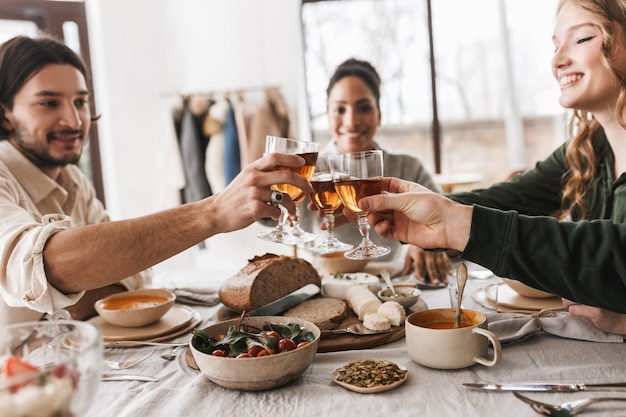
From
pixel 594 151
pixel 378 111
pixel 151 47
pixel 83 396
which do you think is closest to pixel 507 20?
pixel 378 111

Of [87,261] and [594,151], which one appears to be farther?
[594,151]

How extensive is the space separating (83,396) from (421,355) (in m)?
0.71

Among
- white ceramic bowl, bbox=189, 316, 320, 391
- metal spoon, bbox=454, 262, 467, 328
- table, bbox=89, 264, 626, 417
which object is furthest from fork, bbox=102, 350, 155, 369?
metal spoon, bbox=454, 262, 467, 328

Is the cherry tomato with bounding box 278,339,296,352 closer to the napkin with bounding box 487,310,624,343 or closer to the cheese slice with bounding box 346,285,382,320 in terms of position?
the cheese slice with bounding box 346,285,382,320

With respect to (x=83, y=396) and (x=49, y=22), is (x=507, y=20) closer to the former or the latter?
(x=49, y=22)

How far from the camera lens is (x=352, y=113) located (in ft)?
10.2

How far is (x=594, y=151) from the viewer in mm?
1958

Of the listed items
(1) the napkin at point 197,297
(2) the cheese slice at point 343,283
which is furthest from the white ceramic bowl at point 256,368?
(1) the napkin at point 197,297

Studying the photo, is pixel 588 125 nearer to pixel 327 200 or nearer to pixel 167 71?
pixel 327 200

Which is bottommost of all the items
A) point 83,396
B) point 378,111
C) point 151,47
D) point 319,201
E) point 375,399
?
point 375,399

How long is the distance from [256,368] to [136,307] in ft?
2.17

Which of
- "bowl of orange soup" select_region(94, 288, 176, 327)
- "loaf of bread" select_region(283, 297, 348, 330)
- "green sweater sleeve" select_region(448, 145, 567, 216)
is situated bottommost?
"loaf of bread" select_region(283, 297, 348, 330)

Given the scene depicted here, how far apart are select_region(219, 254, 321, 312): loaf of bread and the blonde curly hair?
94 cm

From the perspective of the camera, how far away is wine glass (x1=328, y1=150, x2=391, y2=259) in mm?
1441
